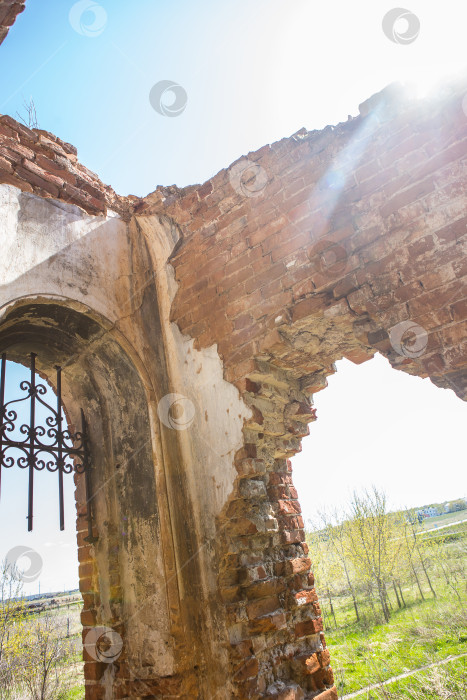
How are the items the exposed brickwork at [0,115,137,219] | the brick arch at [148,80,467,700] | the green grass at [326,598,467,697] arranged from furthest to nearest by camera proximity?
the green grass at [326,598,467,697] → the exposed brickwork at [0,115,137,219] → the brick arch at [148,80,467,700]

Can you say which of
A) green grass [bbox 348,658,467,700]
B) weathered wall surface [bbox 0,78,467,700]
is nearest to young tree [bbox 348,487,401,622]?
green grass [bbox 348,658,467,700]

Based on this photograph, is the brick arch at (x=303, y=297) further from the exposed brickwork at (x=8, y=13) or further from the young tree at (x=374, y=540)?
the young tree at (x=374, y=540)

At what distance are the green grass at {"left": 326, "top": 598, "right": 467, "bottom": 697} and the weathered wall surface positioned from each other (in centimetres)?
446

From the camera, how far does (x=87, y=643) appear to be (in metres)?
2.98

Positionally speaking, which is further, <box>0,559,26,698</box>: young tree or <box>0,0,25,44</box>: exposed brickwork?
<box>0,559,26,698</box>: young tree

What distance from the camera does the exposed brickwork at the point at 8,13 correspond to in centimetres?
172

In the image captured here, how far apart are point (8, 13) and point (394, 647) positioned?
11928 mm

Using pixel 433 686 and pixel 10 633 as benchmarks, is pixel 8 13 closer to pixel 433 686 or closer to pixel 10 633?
pixel 433 686

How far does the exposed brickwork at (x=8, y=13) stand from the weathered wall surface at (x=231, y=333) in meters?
1.13

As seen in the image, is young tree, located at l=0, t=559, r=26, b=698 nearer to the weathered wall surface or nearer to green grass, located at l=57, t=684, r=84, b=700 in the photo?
green grass, located at l=57, t=684, r=84, b=700

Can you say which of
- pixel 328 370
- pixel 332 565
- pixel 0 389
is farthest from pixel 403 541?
pixel 0 389

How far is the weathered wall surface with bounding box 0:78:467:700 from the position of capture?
225 cm

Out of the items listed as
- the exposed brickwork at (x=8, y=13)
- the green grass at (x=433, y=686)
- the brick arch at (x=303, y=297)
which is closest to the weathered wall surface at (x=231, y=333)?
the brick arch at (x=303, y=297)

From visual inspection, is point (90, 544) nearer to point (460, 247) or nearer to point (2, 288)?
point (2, 288)
